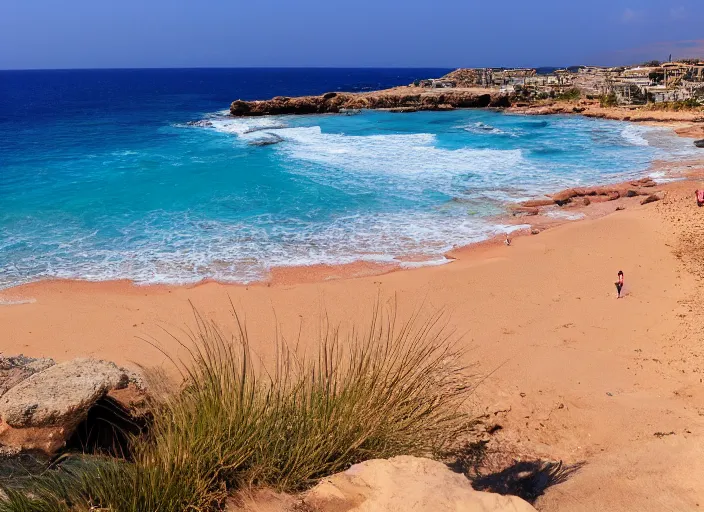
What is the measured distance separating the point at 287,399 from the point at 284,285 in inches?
283

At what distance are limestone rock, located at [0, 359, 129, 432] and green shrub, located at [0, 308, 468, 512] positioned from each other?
0.85 m

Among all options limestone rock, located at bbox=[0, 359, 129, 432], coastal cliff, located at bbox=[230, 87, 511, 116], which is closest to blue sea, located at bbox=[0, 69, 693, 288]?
limestone rock, located at bbox=[0, 359, 129, 432]

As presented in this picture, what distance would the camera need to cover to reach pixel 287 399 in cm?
363

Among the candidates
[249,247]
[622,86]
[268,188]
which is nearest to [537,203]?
[249,247]

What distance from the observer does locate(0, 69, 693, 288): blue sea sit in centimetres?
1269

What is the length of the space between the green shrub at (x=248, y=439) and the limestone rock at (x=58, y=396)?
2.79ft

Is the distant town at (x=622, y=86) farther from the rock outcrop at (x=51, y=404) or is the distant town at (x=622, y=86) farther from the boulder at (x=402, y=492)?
the rock outcrop at (x=51, y=404)

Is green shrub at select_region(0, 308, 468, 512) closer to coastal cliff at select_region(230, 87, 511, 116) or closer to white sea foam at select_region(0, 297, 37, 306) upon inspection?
white sea foam at select_region(0, 297, 37, 306)

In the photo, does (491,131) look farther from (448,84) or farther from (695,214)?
(448,84)

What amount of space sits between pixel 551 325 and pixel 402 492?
6352 mm

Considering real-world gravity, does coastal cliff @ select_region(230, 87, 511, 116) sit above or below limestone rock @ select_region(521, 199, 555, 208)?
above

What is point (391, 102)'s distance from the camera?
5009 cm

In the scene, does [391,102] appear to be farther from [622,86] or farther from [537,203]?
[537,203]

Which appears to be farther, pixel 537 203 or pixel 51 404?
pixel 537 203
